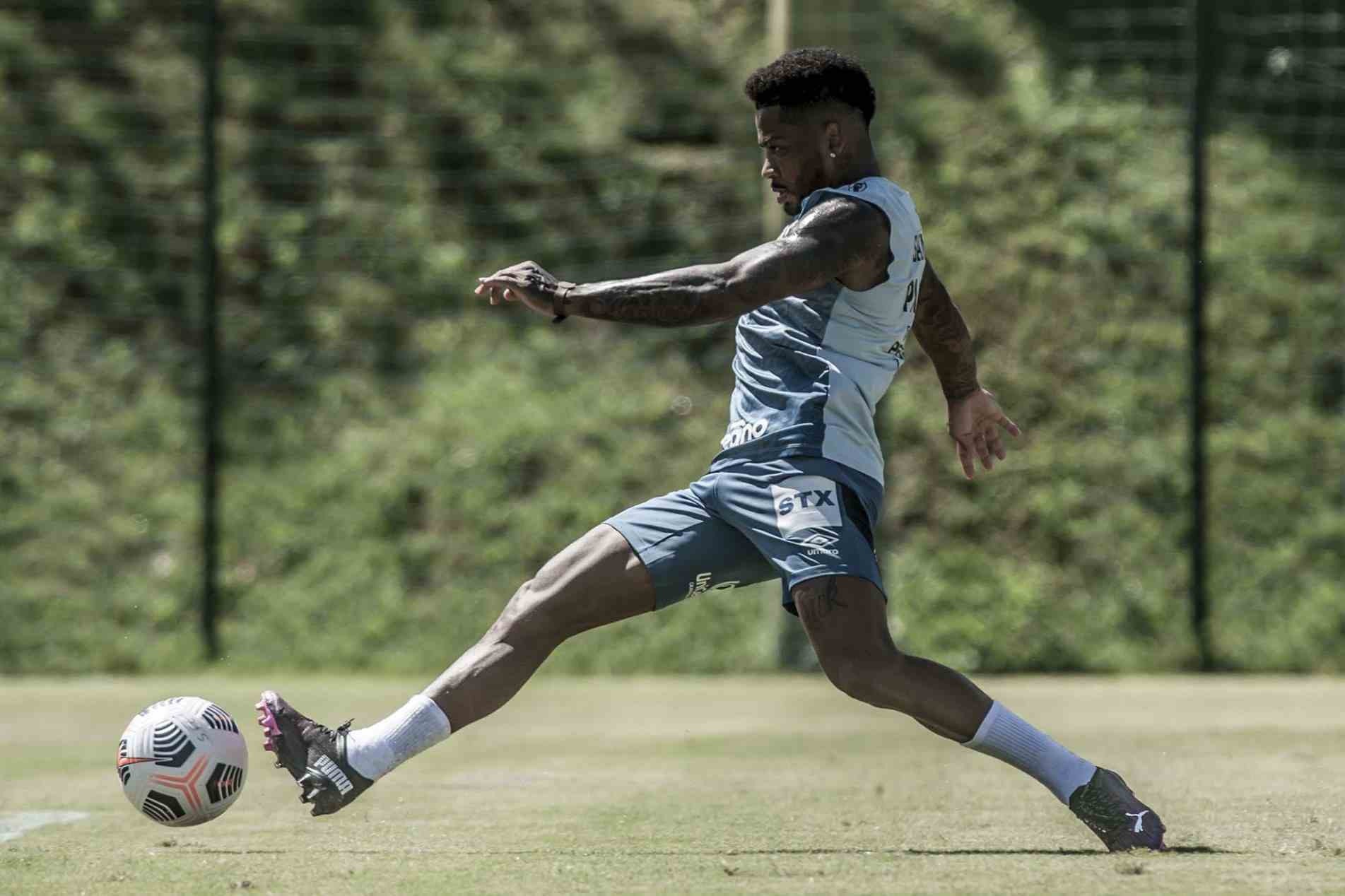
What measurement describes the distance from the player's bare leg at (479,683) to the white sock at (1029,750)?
3.36ft

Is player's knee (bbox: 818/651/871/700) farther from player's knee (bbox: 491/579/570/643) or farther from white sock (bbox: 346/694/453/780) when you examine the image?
white sock (bbox: 346/694/453/780)

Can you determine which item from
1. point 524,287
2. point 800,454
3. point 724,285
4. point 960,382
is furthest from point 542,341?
point 724,285

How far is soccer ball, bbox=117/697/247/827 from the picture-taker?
5.18 metres

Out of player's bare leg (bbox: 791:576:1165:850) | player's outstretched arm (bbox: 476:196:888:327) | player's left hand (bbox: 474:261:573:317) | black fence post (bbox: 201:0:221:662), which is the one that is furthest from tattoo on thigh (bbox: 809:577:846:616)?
black fence post (bbox: 201:0:221:662)

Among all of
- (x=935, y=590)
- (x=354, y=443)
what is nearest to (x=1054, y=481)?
(x=935, y=590)

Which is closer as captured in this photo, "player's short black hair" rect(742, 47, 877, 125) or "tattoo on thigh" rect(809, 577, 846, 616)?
"tattoo on thigh" rect(809, 577, 846, 616)

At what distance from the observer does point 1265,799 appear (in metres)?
6.14

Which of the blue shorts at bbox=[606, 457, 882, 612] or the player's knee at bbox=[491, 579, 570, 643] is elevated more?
the blue shorts at bbox=[606, 457, 882, 612]

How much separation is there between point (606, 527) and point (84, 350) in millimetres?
8935

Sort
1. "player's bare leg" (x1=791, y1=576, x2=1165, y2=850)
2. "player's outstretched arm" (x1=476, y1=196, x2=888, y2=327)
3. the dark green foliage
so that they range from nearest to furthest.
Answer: "player's outstretched arm" (x1=476, y1=196, x2=888, y2=327)
"player's bare leg" (x1=791, y1=576, x2=1165, y2=850)
the dark green foliage

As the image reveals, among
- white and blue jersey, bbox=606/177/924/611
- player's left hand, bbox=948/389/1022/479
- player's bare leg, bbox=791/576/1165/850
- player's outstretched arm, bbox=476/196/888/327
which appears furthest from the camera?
player's left hand, bbox=948/389/1022/479

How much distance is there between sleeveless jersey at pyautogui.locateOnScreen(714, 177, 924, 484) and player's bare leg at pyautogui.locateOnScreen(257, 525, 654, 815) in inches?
19.2

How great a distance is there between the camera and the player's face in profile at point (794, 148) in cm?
534

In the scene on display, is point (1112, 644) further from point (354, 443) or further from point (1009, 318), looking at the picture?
point (354, 443)
